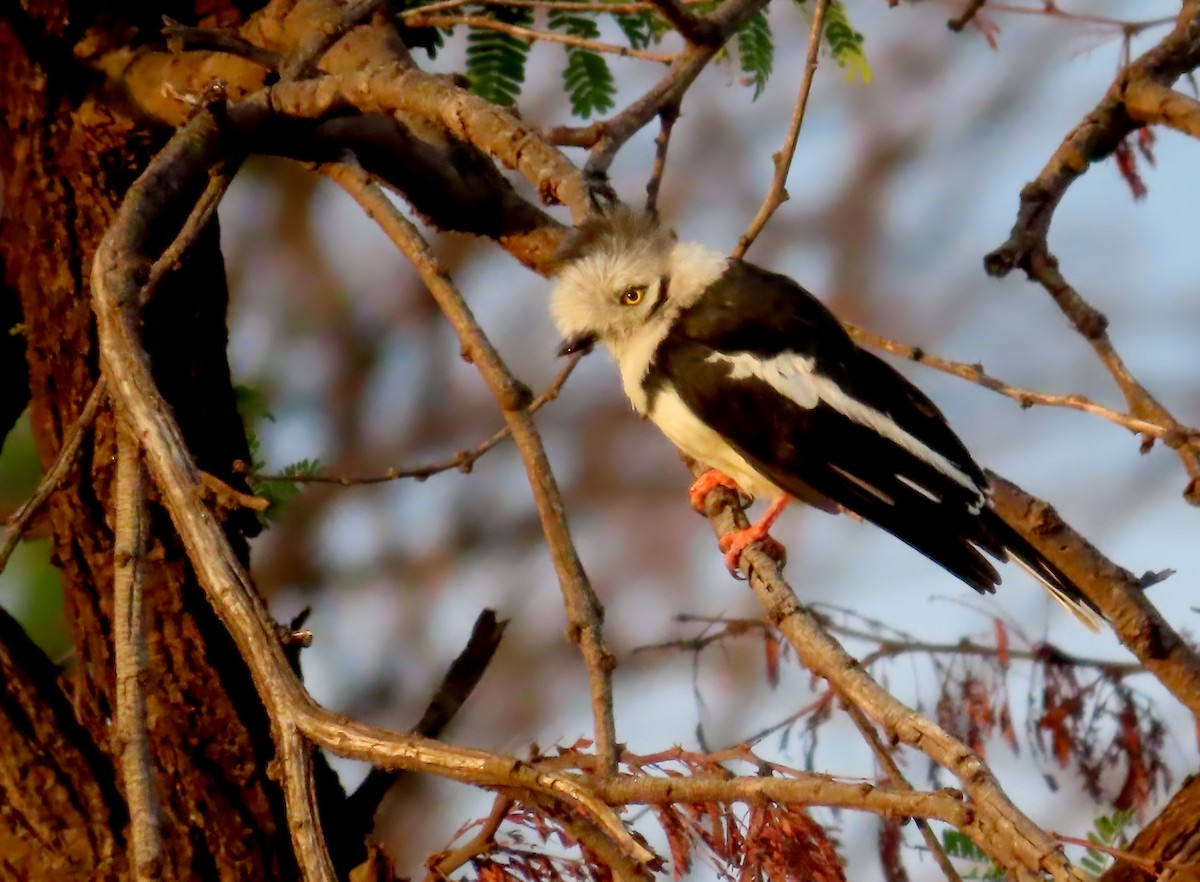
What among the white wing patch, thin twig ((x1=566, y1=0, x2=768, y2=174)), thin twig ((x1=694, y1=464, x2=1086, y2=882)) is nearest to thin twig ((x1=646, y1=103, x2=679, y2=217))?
thin twig ((x1=566, y1=0, x2=768, y2=174))

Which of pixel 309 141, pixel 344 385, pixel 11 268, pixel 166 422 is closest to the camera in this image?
pixel 166 422

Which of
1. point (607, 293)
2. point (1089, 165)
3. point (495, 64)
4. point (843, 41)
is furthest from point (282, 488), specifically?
point (1089, 165)

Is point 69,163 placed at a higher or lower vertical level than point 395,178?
higher

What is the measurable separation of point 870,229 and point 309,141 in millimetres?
7295

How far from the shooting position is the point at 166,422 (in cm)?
204

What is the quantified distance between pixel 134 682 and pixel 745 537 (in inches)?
49.8

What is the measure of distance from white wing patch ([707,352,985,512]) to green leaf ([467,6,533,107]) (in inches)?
38.2

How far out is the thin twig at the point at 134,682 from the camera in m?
1.73

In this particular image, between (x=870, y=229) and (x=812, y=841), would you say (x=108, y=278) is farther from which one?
(x=870, y=229)

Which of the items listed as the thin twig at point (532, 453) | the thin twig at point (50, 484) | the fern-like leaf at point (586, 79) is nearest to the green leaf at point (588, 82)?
the fern-like leaf at point (586, 79)

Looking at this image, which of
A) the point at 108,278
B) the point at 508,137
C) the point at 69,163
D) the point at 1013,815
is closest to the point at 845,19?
the point at 508,137

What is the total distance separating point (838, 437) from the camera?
336 cm

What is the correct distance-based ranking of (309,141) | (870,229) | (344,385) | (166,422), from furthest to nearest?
(870,229), (344,385), (309,141), (166,422)

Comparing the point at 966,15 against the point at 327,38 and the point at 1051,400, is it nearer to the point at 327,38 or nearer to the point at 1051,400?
the point at 1051,400
